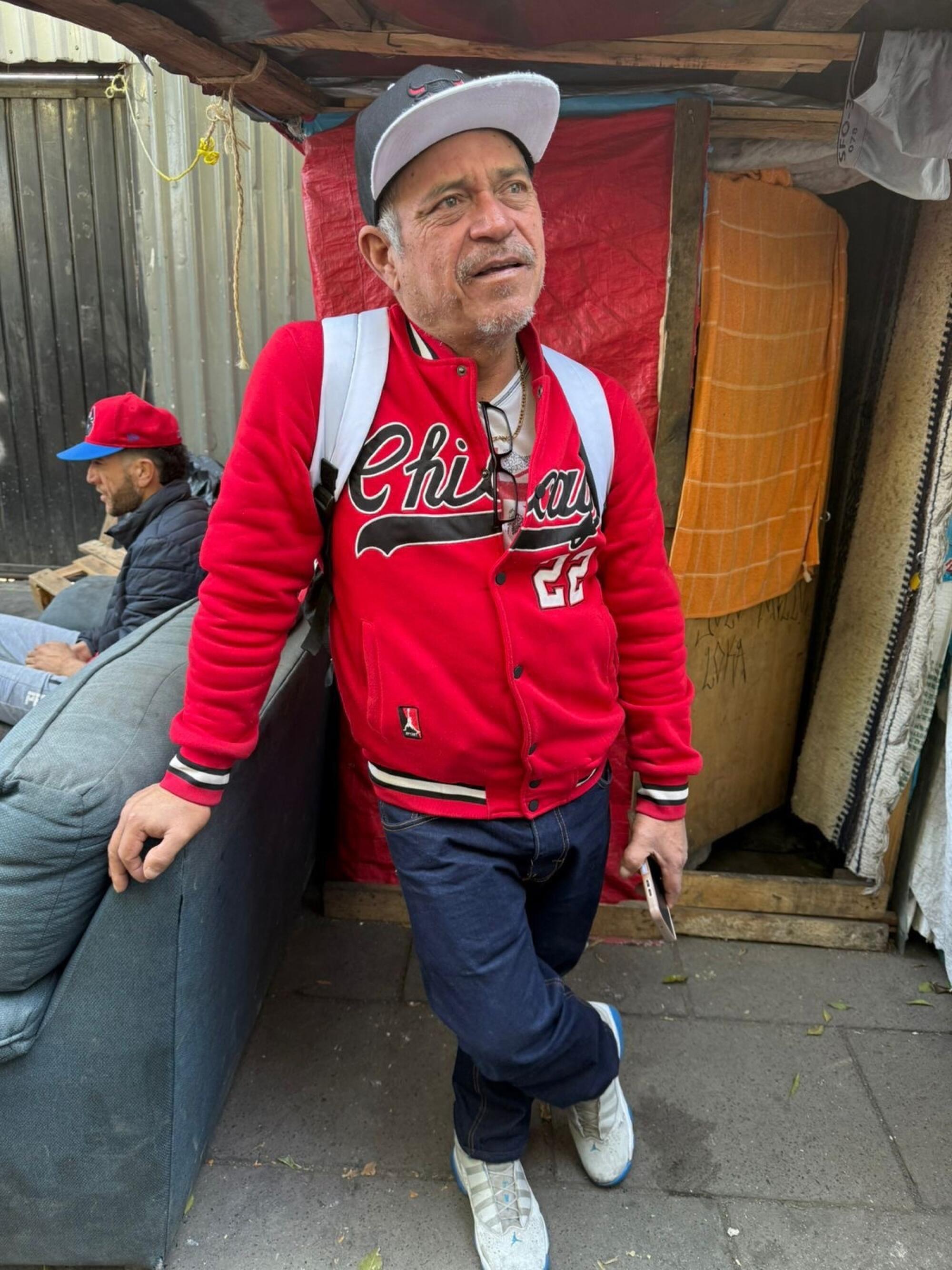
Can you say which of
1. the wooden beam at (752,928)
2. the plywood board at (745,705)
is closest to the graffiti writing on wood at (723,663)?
the plywood board at (745,705)

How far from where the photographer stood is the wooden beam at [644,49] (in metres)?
1.94

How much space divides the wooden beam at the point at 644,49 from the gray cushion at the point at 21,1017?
2.04 meters

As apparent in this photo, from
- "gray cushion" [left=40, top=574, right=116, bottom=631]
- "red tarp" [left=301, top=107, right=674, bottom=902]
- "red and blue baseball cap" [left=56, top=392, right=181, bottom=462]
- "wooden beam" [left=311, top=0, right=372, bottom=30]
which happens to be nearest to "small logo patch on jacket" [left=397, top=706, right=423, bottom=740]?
"red tarp" [left=301, top=107, right=674, bottom=902]

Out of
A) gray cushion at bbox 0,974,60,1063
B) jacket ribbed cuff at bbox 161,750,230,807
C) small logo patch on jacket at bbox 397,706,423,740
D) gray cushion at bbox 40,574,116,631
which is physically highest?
small logo patch on jacket at bbox 397,706,423,740

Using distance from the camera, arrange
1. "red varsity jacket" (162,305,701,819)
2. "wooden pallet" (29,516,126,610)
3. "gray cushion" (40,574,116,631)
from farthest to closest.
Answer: "wooden pallet" (29,516,126,610) → "gray cushion" (40,574,116,631) → "red varsity jacket" (162,305,701,819)

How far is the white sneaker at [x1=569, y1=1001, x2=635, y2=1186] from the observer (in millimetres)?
2086

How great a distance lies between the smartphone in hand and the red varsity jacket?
0.33m

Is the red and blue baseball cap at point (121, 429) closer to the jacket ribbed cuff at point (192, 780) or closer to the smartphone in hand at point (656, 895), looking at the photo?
the jacket ribbed cuff at point (192, 780)

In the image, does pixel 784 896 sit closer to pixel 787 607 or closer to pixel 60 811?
pixel 787 607

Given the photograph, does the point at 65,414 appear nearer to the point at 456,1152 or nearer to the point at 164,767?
the point at 164,767

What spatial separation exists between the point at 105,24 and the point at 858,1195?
3.03 metres

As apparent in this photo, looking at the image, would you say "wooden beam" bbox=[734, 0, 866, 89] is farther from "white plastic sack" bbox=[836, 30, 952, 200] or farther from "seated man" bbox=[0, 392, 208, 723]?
"seated man" bbox=[0, 392, 208, 723]

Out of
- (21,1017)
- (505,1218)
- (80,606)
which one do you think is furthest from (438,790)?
(80,606)

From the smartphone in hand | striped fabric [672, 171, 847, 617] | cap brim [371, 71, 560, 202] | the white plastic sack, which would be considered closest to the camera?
cap brim [371, 71, 560, 202]
